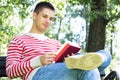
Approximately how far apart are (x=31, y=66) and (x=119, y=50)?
21807mm

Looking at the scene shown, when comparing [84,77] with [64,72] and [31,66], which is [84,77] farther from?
[31,66]

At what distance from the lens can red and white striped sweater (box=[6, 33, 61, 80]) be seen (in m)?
2.74

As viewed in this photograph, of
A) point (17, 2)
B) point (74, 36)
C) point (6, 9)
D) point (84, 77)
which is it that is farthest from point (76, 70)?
point (74, 36)

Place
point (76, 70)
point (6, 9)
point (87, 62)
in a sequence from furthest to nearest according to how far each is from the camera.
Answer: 1. point (6, 9)
2. point (76, 70)
3. point (87, 62)

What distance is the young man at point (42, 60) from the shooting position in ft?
7.70

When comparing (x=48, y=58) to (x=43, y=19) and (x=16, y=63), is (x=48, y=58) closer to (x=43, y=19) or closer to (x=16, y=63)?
(x=16, y=63)

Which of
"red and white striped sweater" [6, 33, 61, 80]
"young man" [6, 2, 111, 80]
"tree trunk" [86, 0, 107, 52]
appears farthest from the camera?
"tree trunk" [86, 0, 107, 52]

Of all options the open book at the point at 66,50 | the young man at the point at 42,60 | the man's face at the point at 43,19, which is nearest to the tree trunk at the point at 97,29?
the young man at the point at 42,60

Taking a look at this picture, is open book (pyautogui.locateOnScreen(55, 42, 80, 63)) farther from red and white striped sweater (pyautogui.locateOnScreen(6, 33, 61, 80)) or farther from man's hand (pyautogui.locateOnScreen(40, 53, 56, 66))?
red and white striped sweater (pyautogui.locateOnScreen(6, 33, 61, 80))

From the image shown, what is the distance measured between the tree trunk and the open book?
482cm

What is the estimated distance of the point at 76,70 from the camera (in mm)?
2451

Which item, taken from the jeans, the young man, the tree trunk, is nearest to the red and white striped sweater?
the young man

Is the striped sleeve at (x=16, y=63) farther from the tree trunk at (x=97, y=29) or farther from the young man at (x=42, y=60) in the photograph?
the tree trunk at (x=97, y=29)

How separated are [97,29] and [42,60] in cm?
525
